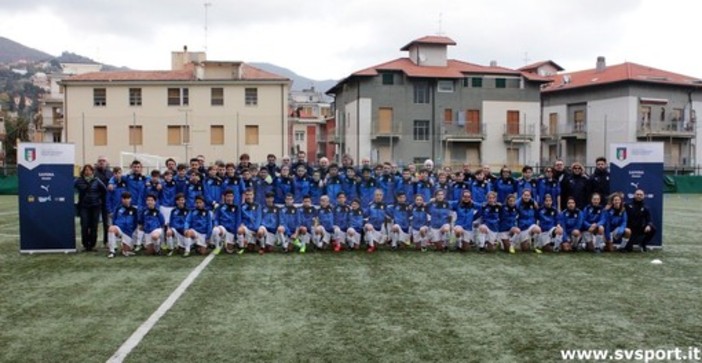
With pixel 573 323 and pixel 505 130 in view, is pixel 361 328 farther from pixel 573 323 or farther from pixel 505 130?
pixel 505 130

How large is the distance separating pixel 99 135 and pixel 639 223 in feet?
88.0

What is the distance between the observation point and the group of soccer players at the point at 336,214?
35.9 feet

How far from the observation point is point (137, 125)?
30562 mm

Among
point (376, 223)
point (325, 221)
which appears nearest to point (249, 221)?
point (325, 221)

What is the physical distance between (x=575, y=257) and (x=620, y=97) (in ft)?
120

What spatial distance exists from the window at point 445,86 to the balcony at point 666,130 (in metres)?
12.1

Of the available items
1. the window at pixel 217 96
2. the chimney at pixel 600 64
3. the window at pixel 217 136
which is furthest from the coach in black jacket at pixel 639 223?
the chimney at pixel 600 64

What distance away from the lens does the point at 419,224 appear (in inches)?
452

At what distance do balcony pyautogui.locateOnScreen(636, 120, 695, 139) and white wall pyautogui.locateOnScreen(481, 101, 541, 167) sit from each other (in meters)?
6.34

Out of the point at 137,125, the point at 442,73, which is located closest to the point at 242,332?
the point at 137,125

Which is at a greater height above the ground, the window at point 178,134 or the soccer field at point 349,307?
the window at point 178,134

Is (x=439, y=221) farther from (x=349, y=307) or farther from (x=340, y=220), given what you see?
(x=349, y=307)

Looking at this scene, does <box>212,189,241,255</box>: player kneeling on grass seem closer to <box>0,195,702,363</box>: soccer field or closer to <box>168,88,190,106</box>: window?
<box>0,195,702,363</box>: soccer field

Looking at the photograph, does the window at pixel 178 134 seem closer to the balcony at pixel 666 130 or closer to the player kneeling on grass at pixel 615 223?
the player kneeling on grass at pixel 615 223
